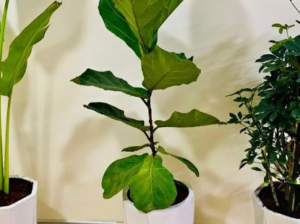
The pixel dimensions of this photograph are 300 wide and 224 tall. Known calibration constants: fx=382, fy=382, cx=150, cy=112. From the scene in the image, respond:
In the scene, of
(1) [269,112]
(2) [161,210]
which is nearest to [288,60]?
(1) [269,112]

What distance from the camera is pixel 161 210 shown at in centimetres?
90

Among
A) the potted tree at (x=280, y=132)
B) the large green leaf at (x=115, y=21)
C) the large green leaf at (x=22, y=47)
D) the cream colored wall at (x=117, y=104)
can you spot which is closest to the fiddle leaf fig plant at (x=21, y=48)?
the large green leaf at (x=22, y=47)

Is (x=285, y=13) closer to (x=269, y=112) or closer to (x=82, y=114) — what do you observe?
(x=269, y=112)

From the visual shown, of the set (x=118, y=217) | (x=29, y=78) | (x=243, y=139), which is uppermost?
(x=29, y=78)

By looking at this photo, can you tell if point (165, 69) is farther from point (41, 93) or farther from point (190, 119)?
point (41, 93)

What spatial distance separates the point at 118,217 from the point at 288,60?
0.74 m

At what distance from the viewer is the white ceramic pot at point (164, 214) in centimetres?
90

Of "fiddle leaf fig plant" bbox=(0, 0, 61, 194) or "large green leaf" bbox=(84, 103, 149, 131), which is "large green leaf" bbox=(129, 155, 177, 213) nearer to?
"large green leaf" bbox=(84, 103, 149, 131)

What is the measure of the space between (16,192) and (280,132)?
69 cm

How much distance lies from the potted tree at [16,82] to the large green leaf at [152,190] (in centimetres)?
29

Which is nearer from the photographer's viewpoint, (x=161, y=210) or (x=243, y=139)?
(x=161, y=210)

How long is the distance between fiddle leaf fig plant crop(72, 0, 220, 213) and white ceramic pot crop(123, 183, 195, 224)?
0.03 metres

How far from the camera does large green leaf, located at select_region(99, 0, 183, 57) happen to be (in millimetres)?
778

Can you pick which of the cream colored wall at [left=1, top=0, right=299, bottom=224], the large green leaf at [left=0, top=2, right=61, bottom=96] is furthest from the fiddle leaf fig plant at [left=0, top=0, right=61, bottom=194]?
the cream colored wall at [left=1, top=0, right=299, bottom=224]
